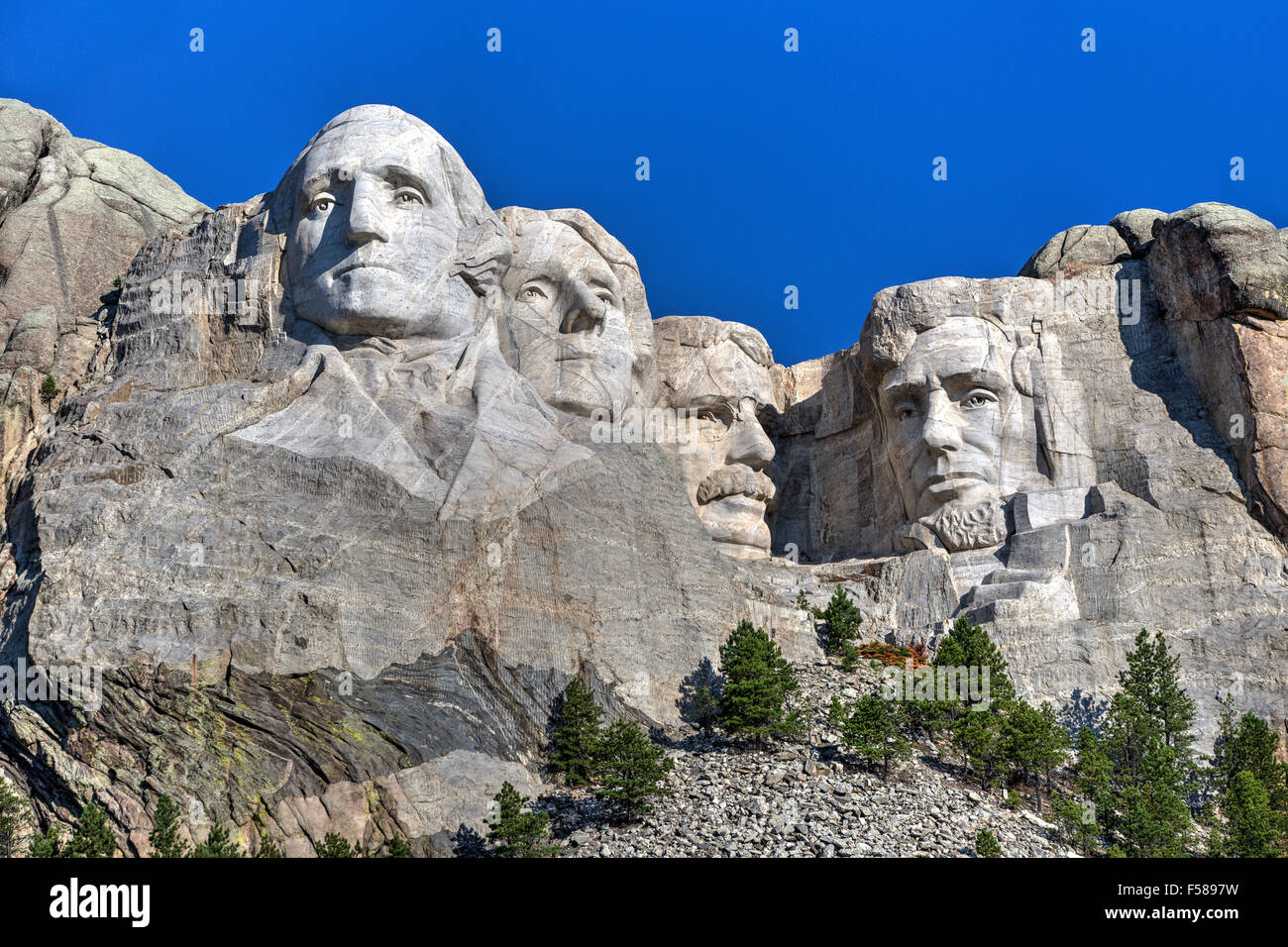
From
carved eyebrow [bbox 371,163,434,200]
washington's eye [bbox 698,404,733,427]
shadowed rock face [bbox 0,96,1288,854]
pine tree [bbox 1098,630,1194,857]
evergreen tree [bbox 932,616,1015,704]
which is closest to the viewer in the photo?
pine tree [bbox 1098,630,1194,857]

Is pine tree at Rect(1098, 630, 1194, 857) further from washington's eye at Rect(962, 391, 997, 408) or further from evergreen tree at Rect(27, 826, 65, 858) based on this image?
evergreen tree at Rect(27, 826, 65, 858)

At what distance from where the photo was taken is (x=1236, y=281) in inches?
1087

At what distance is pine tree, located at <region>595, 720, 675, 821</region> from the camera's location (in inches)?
782

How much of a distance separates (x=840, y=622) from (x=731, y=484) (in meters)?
5.15

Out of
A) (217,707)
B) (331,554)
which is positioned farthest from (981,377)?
(217,707)

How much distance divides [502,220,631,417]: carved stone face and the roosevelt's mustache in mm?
2208

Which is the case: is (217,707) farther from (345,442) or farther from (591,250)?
(591,250)

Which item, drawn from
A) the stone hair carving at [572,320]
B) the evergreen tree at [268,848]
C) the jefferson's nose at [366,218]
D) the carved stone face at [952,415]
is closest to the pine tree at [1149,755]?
the carved stone face at [952,415]

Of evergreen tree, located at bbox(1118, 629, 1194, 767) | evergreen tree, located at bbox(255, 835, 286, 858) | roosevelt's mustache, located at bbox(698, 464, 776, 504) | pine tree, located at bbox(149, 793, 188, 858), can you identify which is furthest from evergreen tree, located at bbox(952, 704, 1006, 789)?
roosevelt's mustache, located at bbox(698, 464, 776, 504)

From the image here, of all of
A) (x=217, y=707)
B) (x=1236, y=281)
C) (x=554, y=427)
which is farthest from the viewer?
(x=1236, y=281)

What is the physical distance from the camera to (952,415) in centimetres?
2852

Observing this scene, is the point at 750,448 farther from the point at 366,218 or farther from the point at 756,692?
the point at 756,692

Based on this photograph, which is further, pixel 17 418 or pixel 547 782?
pixel 17 418

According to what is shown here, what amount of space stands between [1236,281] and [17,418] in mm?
15833
